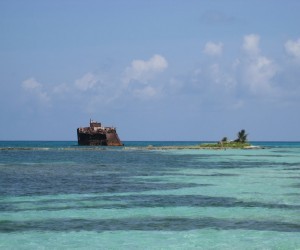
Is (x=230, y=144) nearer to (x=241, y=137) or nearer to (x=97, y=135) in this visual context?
(x=241, y=137)

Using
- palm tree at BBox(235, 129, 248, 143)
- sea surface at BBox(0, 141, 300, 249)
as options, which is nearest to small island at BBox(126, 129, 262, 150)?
palm tree at BBox(235, 129, 248, 143)

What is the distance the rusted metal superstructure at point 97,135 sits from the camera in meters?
161

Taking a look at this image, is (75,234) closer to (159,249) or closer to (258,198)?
(159,249)

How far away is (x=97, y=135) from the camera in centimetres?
16225

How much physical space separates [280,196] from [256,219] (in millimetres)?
9290

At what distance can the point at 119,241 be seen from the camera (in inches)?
800

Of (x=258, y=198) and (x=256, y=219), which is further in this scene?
(x=258, y=198)

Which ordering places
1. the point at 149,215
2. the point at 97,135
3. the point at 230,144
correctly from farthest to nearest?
the point at 97,135, the point at 230,144, the point at 149,215

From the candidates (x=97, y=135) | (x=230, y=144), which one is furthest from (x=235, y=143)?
(x=97, y=135)

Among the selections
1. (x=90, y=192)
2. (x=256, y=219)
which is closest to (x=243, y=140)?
(x=90, y=192)

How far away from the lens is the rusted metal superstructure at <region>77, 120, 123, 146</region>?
160988 millimetres

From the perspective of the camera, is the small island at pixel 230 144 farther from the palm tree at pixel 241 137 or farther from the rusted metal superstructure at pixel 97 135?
the rusted metal superstructure at pixel 97 135

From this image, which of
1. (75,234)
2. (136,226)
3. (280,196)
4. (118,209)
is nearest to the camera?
(75,234)

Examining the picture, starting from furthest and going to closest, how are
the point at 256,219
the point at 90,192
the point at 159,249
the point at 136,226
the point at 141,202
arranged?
the point at 90,192 < the point at 141,202 < the point at 256,219 < the point at 136,226 < the point at 159,249
